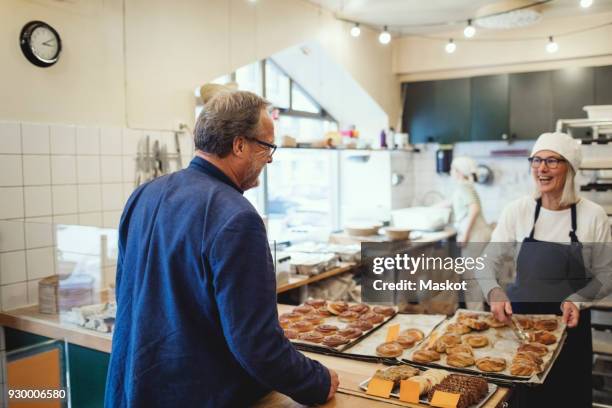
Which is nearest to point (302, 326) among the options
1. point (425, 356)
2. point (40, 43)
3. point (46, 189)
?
point (425, 356)

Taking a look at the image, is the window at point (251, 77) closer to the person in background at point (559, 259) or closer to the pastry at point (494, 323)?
the person in background at point (559, 259)

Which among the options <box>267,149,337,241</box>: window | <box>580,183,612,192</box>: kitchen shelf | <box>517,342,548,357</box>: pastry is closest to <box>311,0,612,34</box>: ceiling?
<box>267,149,337,241</box>: window

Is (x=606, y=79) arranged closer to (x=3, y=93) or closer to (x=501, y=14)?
(x=501, y=14)

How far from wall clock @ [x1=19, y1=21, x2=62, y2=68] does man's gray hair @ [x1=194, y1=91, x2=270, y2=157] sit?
61.3 inches

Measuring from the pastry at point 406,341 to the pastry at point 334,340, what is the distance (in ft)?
0.63

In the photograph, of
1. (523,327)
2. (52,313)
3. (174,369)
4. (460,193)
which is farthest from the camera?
(460,193)

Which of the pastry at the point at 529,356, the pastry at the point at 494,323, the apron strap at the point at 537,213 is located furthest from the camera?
the apron strap at the point at 537,213

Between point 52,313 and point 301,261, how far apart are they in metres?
1.58

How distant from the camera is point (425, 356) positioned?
184 centimetres

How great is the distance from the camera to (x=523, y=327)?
217 cm

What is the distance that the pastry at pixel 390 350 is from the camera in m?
1.88

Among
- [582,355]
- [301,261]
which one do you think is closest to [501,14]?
[301,261]

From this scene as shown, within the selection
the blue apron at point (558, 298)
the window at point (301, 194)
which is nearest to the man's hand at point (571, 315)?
the blue apron at point (558, 298)

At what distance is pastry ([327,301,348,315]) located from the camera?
93.1 inches
